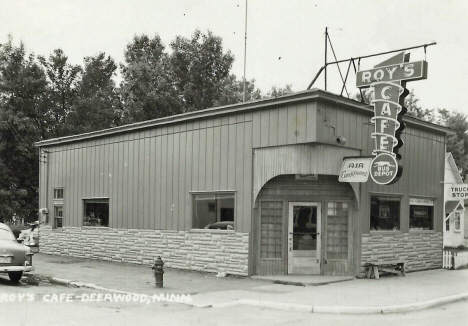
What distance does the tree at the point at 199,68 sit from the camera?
120 feet

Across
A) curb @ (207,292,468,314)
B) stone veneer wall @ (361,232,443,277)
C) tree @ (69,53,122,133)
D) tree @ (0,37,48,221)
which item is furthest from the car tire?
tree @ (69,53,122,133)

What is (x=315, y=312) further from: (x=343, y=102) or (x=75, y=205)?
(x=75, y=205)

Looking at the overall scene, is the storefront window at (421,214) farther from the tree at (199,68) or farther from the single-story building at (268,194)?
the tree at (199,68)

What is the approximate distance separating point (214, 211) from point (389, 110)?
5.93 metres

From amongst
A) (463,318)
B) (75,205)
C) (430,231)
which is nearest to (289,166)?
(463,318)

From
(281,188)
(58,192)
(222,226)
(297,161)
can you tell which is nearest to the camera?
(297,161)

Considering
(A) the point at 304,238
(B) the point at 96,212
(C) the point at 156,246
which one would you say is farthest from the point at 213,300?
(B) the point at 96,212

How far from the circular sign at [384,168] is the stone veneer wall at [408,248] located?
8.14 feet

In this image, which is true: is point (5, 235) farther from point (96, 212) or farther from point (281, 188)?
point (281, 188)

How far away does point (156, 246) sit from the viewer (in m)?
18.1

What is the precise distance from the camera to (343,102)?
48.4 ft

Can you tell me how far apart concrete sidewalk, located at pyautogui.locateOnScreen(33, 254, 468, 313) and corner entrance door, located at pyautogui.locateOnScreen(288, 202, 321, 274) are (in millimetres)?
1122

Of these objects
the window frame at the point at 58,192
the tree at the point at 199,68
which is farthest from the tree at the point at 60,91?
the window frame at the point at 58,192

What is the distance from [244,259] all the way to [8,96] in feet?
81.6
